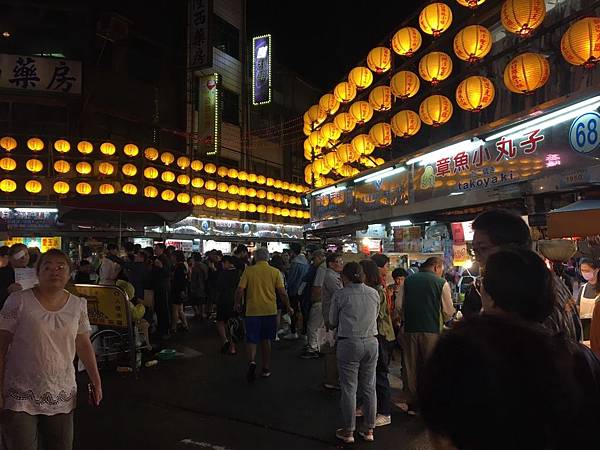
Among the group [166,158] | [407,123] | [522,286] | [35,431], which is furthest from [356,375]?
[166,158]

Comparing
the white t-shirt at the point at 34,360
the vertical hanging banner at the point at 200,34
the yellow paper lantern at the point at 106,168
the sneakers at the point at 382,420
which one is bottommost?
the sneakers at the point at 382,420

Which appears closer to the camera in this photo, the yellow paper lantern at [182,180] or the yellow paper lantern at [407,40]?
the yellow paper lantern at [407,40]

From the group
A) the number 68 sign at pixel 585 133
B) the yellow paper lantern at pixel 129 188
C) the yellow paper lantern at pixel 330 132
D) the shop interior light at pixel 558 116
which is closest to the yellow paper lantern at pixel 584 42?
the shop interior light at pixel 558 116

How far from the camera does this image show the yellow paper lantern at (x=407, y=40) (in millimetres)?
11281

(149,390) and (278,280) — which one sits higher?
(278,280)

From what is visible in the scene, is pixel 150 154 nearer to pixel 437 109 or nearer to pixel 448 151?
pixel 448 151

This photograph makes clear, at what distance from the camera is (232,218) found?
27.3 metres

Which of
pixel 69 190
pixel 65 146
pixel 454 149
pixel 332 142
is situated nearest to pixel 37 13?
pixel 65 146

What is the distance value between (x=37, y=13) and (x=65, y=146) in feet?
25.4

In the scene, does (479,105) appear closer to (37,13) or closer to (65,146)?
A: (65,146)

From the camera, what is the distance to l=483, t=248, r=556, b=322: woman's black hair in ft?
6.66

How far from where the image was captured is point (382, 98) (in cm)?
1305

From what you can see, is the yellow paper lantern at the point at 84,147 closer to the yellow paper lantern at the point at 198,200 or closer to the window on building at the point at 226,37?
the yellow paper lantern at the point at 198,200

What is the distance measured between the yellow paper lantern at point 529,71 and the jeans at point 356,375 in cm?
601
